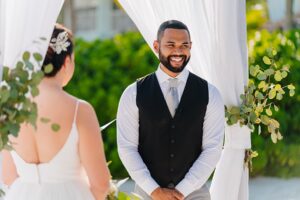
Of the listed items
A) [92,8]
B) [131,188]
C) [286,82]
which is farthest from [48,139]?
[92,8]

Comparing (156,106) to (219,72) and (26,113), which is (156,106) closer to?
(219,72)

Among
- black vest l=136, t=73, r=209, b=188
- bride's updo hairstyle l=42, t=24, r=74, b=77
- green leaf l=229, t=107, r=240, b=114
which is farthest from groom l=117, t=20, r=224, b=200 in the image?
bride's updo hairstyle l=42, t=24, r=74, b=77

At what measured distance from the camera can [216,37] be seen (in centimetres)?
469

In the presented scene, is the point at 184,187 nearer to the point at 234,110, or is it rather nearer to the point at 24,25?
the point at 234,110

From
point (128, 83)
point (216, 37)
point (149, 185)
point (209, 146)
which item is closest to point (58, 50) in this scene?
point (149, 185)

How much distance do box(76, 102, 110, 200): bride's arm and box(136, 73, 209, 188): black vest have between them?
502 millimetres

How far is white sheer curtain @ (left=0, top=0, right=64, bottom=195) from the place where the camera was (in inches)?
153

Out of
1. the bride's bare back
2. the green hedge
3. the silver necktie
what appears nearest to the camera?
the bride's bare back

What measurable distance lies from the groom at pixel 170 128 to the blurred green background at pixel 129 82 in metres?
4.73

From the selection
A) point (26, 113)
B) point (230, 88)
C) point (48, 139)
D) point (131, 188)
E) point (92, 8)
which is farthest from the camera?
point (92, 8)

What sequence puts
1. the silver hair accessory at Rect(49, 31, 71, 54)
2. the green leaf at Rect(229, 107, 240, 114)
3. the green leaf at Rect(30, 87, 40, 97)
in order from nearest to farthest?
the green leaf at Rect(30, 87, 40, 97) < the silver hair accessory at Rect(49, 31, 71, 54) < the green leaf at Rect(229, 107, 240, 114)

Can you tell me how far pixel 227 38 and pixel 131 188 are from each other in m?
4.47

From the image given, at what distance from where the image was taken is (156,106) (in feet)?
13.6

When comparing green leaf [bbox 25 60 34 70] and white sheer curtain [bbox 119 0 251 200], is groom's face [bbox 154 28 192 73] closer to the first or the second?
white sheer curtain [bbox 119 0 251 200]
